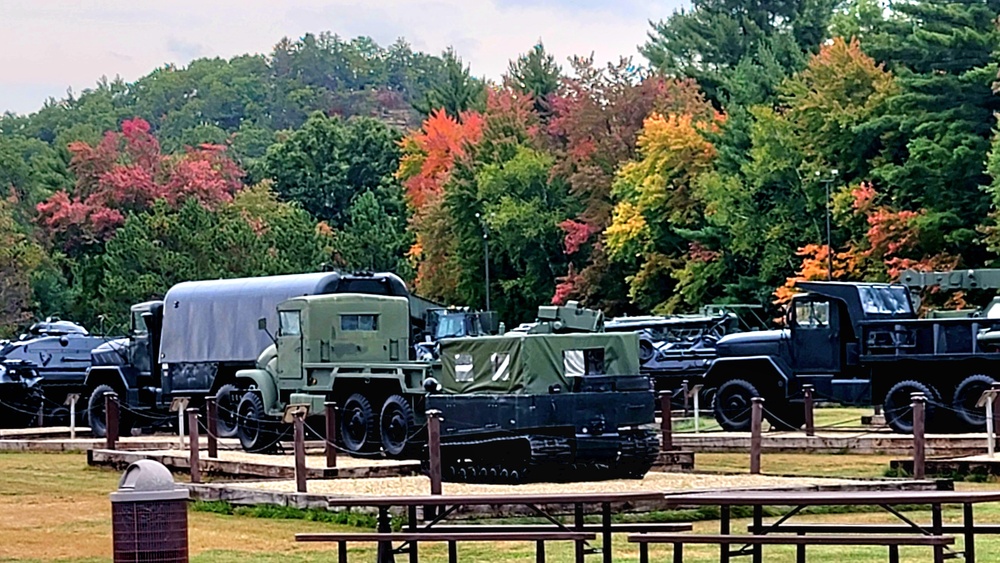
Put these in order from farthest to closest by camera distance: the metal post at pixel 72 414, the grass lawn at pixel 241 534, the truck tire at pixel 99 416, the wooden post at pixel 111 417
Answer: the truck tire at pixel 99 416
the metal post at pixel 72 414
the wooden post at pixel 111 417
the grass lawn at pixel 241 534

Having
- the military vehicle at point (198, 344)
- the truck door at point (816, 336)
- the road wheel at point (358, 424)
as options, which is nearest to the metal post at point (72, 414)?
the military vehicle at point (198, 344)

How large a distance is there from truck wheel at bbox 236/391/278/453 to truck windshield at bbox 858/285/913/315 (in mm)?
9856

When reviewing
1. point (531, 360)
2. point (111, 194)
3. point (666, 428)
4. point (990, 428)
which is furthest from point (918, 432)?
point (111, 194)

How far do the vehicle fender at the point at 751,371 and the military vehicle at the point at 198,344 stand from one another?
5.36m

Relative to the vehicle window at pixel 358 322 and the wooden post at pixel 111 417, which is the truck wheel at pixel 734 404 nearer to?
the vehicle window at pixel 358 322

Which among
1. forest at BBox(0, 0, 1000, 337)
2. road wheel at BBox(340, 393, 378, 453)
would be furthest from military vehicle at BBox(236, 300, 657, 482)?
forest at BBox(0, 0, 1000, 337)

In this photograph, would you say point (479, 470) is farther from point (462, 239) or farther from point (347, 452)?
point (462, 239)

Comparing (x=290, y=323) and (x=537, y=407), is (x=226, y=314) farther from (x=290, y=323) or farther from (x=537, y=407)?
(x=537, y=407)

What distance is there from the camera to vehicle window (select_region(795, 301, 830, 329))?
31672 millimetres

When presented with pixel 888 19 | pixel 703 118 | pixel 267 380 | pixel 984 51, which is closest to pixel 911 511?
pixel 267 380

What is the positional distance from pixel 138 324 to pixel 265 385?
7.52 meters

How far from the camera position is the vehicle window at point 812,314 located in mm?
31672

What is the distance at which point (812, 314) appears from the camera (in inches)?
1257

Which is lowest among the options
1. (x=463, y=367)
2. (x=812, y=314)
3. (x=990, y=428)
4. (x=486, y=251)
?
(x=990, y=428)
